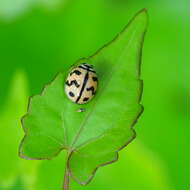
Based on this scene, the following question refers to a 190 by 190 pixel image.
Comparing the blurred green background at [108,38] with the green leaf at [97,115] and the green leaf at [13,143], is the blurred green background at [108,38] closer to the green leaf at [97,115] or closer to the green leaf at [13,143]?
the green leaf at [13,143]

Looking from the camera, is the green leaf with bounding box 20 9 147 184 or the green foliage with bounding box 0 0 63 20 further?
the green foliage with bounding box 0 0 63 20

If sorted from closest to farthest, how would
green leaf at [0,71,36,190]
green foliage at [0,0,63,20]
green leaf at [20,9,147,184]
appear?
green leaf at [20,9,147,184] < green leaf at [0,71,36,190] < green foliage at [0,0,63,20]

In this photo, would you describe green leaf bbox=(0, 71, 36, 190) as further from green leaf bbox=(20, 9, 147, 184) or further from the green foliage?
the green foliage

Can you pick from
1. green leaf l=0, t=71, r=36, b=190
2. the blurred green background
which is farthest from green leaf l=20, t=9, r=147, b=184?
the blurred green background

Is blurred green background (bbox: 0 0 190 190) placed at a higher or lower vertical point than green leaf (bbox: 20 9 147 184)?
higher

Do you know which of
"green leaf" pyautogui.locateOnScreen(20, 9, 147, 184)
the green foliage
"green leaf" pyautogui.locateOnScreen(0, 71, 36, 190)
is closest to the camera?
"green leaf" pyautogui.locateOnScreen(20, 9, 147, 184)

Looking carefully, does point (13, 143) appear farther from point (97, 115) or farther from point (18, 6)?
point (18, 6)

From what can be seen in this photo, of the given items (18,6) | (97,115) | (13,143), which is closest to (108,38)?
(18,6)

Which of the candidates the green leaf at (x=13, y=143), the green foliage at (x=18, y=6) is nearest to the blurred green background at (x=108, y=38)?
the green foliage at (x=18, y=6)

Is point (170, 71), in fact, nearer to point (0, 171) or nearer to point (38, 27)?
point (38, 27)

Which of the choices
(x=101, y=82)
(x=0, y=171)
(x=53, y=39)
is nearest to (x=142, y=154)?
(x=0, y=171)
